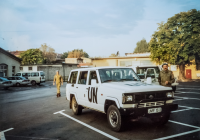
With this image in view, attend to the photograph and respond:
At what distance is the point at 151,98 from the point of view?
554 centimetres

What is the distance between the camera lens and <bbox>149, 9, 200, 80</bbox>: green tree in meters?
29.9

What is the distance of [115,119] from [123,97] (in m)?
0.82

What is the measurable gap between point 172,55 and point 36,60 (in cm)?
4126

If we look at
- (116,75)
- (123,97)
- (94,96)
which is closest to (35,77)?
(94,96)

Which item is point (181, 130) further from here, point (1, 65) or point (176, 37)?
point (1, 65)

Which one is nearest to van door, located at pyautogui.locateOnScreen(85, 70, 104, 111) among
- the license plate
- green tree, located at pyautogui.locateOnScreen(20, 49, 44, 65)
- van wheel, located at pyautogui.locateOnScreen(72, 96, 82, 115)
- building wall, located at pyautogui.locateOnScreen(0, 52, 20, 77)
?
van wheel, located at pyautogui.locateOnScreen(72, 96, 82, 115)

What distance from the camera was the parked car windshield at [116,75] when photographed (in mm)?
6598

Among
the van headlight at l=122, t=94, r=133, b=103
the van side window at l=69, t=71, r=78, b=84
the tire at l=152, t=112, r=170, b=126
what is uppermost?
the van side window at l=69, t=71, r=78, b=84

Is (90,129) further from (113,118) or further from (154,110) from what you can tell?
(154,110)

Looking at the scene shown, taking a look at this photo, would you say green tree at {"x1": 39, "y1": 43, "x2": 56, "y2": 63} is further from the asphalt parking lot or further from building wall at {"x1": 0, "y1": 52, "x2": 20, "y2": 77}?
the asphalt parking lot

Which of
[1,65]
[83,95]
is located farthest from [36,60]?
[83,95]

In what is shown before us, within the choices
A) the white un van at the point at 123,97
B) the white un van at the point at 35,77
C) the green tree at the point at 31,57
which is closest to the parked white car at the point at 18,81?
the white un van at the point at 35,77

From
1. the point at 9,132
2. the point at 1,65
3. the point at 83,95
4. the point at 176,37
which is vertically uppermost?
the point at 176,37

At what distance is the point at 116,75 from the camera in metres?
6.71
